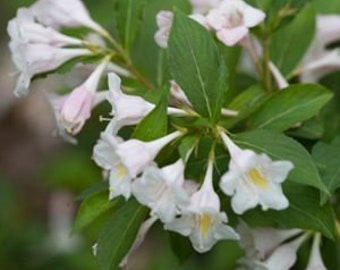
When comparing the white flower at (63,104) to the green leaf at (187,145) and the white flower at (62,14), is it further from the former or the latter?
the green leaf at (187,145)

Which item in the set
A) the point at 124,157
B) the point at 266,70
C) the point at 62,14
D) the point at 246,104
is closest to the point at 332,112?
the point at 266,70

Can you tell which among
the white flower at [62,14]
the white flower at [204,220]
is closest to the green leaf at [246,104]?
the white flower at [204,220]

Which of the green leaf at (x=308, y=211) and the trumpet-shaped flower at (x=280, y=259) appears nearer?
the green leaf at (x=308, y=211)

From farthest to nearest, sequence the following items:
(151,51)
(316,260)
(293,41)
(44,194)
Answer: (44,194)
(151,51)
(293,41)
(316,260)

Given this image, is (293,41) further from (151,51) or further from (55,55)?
(55,55)

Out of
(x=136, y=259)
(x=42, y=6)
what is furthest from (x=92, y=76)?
(x=136, y=259)

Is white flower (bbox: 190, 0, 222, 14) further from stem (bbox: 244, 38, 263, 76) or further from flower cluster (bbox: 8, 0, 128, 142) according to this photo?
flower cluster (bbox: 8, 0, 128, 142)

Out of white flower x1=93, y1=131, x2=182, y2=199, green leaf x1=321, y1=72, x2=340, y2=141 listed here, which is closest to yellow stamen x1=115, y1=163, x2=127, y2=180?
white flower x1=93, y1=131, x2=182, y2=199
